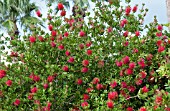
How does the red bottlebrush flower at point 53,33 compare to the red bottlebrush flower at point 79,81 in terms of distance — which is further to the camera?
the red bottlebrush flower at point 53,33

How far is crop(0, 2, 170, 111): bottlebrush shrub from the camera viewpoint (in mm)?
6293

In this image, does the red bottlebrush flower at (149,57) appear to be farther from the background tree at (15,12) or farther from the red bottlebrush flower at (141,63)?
the background tree at (15,12)

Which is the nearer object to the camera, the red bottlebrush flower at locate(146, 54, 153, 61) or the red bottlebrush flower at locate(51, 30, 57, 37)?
the red bottlebrush flower at locate(146, 54, 153, 61)

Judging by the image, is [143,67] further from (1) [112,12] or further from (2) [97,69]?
(1) [112,12]

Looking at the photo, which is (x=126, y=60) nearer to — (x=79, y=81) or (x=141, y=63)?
(x=141, y=63)

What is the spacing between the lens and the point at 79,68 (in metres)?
6.71

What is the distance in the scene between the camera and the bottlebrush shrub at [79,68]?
6.29 m

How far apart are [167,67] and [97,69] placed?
7.01ft

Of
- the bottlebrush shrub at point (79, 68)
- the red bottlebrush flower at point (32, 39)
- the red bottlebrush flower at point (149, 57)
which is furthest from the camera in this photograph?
the red bottlebrush flower at point (32, 39)

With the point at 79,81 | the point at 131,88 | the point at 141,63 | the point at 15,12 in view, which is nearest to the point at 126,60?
the point at 141,63

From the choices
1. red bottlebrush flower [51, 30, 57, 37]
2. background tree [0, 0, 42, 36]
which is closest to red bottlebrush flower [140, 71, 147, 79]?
red bottlebrush flower [51, 30, 57, 37]

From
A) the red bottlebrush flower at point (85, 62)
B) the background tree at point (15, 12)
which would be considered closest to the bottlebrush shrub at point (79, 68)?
the red bottlebrush flower at point (85, 62)

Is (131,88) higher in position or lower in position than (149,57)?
lower

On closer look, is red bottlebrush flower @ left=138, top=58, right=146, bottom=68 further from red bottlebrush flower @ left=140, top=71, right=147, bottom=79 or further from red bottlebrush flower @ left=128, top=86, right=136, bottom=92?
red bottlebrush flower @ left=128, top=86, right=136, bottom=92
